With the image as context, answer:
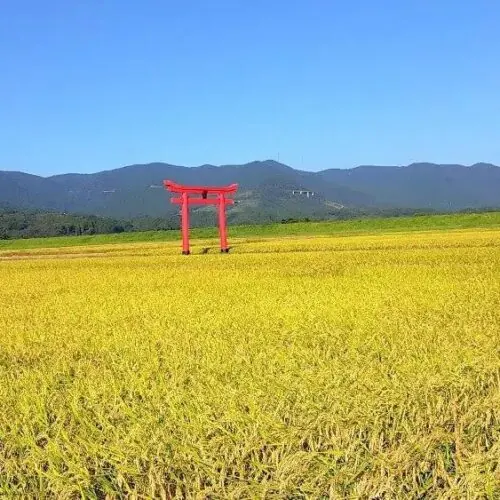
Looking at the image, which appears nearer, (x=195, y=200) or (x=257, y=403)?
(x=257, y=403)

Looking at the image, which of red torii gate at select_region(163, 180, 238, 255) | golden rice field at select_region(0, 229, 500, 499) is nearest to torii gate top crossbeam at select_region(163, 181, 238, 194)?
red torii gate at select_region(163, 180, 238, 255)

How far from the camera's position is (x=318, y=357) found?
15.6 ft

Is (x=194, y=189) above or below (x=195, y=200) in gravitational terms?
above

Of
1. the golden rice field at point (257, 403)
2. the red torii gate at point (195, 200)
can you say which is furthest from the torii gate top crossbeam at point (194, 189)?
the golden rice field at point (257, 403)

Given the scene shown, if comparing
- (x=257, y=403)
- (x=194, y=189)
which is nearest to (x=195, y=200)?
(x=194, y=189)

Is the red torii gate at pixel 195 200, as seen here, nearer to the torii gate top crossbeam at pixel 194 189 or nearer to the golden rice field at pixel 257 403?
the torii gate top crossbeam at pixel 194 189

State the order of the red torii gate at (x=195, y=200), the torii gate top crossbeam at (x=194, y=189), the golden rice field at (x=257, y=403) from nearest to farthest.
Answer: the golden rice field at (x=257, y=403) < the torii gate top crossbeam at (x=194, y=189) < the red torii gate at (x=195, y=200)

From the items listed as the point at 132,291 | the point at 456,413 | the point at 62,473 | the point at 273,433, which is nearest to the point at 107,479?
the point at 62,473

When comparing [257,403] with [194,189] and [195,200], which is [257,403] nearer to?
[195,200]

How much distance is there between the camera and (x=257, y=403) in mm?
3457

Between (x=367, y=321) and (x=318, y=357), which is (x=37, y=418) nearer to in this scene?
(x=318, y=357)

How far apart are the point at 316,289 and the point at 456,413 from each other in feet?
24.2

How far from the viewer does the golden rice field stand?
2559mm

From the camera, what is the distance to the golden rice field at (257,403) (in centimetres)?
256
